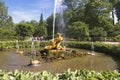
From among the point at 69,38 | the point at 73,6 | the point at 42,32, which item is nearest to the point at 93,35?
the point at 69,38

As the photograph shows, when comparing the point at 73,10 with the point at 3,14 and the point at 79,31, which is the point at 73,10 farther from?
the point at 3,14

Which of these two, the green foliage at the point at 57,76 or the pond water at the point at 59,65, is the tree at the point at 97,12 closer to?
the pond water at the point at 59,65

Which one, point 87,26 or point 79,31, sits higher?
point 87,26

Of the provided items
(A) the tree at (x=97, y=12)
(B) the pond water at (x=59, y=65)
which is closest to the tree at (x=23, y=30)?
(A) the tree at (x=97, y=12)

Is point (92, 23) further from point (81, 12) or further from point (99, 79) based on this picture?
point (99, 79)

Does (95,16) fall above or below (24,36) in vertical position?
above

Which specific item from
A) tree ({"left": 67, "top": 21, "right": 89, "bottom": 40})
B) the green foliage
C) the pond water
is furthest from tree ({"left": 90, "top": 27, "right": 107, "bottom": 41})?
the green foliage

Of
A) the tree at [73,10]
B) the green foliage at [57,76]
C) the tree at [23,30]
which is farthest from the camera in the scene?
the tree at [73,10]

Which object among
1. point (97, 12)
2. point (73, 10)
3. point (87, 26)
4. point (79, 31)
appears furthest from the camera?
point (73, 10)

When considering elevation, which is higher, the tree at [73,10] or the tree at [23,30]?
the tree at [73,10]

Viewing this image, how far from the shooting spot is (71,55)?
1947cm

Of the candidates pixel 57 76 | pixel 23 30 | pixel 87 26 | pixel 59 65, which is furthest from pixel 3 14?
pixel 57 76

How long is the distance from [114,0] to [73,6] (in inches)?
411

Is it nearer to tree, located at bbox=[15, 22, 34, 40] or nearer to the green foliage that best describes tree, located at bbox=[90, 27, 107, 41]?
tree, located at bbox=[15, 22, 34, 40]
